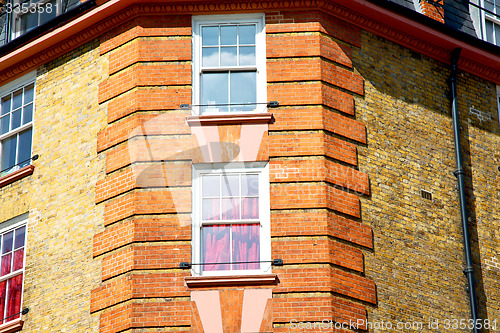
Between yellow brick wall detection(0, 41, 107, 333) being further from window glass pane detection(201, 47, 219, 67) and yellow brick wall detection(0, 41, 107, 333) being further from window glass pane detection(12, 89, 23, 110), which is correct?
window glass pane detection(201, 47, 219, 67)

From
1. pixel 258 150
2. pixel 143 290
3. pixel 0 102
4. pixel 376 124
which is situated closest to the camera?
pixel 143 290

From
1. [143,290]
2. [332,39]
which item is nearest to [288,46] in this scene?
[332,39]

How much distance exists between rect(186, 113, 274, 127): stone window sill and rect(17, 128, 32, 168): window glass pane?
4.01 meters

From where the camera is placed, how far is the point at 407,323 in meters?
15.5

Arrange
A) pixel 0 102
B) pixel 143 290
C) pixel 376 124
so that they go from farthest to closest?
pixel 0 102, pixel 376 124, pixel 143 290

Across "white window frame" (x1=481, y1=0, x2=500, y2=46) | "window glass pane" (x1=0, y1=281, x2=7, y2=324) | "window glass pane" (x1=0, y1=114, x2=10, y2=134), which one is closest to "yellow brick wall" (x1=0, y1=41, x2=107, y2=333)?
"window glass pane" (x1=0, y1=281, x2=7, y2=324)

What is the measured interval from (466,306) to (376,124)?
385cm

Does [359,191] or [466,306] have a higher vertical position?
[359,191]

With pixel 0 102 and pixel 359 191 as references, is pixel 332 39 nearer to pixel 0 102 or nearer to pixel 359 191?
pixel 359 191

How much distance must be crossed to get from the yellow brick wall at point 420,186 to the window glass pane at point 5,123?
297 inches

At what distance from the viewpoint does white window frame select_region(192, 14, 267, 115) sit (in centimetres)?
1639

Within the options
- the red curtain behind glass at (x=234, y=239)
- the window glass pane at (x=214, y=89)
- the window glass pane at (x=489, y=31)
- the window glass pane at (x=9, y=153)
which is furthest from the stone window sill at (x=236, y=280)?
the window glass pane at (x=489, y=31)

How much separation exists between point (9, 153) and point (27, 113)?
932mm

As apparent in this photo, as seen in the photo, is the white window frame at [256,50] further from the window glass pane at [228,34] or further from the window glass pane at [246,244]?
the window glass pane at [246,244]
